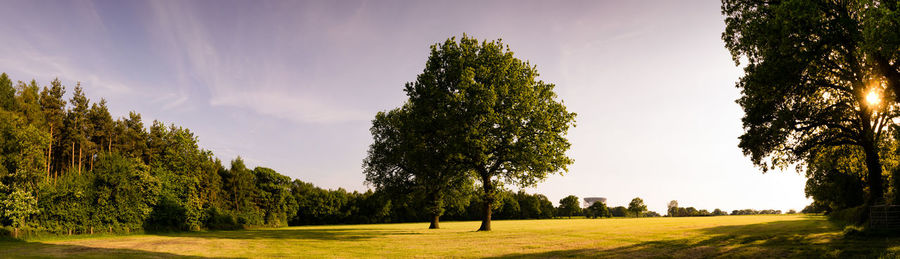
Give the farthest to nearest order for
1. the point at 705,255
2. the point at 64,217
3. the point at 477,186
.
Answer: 1. the point at 477,186
2. the point at 64,217
3. the point at 705,255

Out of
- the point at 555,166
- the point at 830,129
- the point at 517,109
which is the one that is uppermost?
the point at 517,109

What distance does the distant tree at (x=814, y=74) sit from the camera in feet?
59.1

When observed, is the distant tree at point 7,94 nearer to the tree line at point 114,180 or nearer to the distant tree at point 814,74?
the tree line at point 114,180

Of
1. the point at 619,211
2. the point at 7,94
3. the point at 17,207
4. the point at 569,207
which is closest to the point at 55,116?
the point at 7,94

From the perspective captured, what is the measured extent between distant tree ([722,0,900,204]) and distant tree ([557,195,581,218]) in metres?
125

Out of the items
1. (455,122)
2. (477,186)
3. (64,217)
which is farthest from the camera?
(477,186)

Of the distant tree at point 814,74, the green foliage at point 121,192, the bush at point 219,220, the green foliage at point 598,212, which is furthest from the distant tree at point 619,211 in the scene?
the green foliage at point 121,192

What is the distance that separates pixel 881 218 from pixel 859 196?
142 feet

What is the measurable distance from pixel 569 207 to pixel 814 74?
133576 millimetres

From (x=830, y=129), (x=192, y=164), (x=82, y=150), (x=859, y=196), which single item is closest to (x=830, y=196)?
(x=859, y=196)

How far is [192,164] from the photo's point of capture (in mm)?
53812

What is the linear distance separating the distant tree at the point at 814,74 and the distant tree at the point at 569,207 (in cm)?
12521

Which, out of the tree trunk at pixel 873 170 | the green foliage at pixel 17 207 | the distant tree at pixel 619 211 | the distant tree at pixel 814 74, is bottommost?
the distant tree at pixel 619 211

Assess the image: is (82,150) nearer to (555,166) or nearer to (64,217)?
(64,217)
